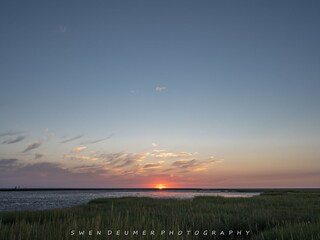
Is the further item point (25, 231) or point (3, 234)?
point (25, 231)

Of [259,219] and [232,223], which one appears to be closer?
[232,223]

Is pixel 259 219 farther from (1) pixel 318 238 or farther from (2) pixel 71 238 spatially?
(2) pixel 71 238

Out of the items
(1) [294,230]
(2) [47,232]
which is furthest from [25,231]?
(1) [294,230]

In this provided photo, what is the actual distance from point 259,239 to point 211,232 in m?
2.73

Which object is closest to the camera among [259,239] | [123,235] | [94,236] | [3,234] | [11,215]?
[3,234]

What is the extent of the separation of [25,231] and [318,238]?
7.83 m

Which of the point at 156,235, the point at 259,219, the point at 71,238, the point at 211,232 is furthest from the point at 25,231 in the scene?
the point at 259,219

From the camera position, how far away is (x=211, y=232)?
12.5m

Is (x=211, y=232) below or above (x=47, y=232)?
below

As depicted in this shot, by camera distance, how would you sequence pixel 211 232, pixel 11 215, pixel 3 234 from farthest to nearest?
pixel 11 215, pixel 211 232, pixel 3 234

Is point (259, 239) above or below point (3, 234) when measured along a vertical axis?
below

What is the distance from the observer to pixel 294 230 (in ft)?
31.3

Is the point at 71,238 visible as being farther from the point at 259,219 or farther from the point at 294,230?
the point at 259,219

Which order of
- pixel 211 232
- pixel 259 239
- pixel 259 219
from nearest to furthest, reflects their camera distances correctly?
pixel 259 239
pixel 211 232
pixel 259 219
